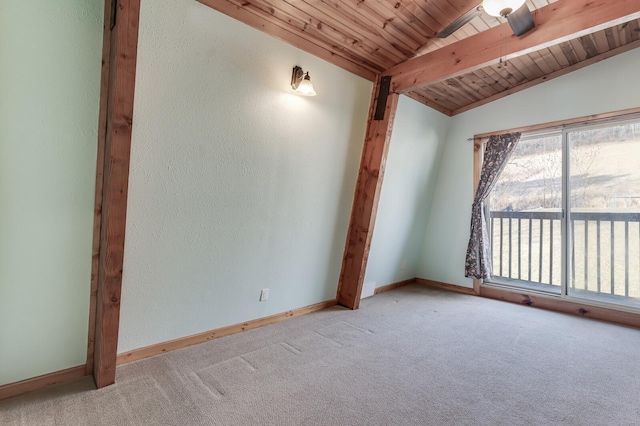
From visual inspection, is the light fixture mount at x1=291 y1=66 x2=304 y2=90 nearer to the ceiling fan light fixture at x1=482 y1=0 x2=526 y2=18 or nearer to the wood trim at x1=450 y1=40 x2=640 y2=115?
the ceiling fan light fixture at x1=482 y1=0 x2=526 y2=18

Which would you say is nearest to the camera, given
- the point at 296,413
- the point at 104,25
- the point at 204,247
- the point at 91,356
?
the point at 296,413

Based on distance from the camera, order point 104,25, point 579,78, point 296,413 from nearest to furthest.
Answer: point 296,413, point 104,25, point 579,78

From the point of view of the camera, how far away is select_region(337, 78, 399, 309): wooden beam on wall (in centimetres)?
314

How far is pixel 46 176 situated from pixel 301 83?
1.80 m

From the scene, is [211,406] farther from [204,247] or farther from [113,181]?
[113,181]

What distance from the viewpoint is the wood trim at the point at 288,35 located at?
2.18m

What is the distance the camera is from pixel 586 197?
348 cm

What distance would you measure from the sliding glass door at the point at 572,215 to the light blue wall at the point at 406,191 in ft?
3.09

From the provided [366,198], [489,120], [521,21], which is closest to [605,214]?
[489,120]

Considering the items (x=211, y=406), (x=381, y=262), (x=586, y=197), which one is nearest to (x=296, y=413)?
(x=211, y=406)

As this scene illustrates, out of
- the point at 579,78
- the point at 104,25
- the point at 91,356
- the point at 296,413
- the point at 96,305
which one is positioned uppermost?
the point at 579,78

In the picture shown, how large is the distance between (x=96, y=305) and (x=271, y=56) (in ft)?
7.07

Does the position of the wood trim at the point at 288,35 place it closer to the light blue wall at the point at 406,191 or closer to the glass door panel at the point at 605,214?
the light blue wall at the point at 406,191

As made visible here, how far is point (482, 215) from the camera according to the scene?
409 cm
